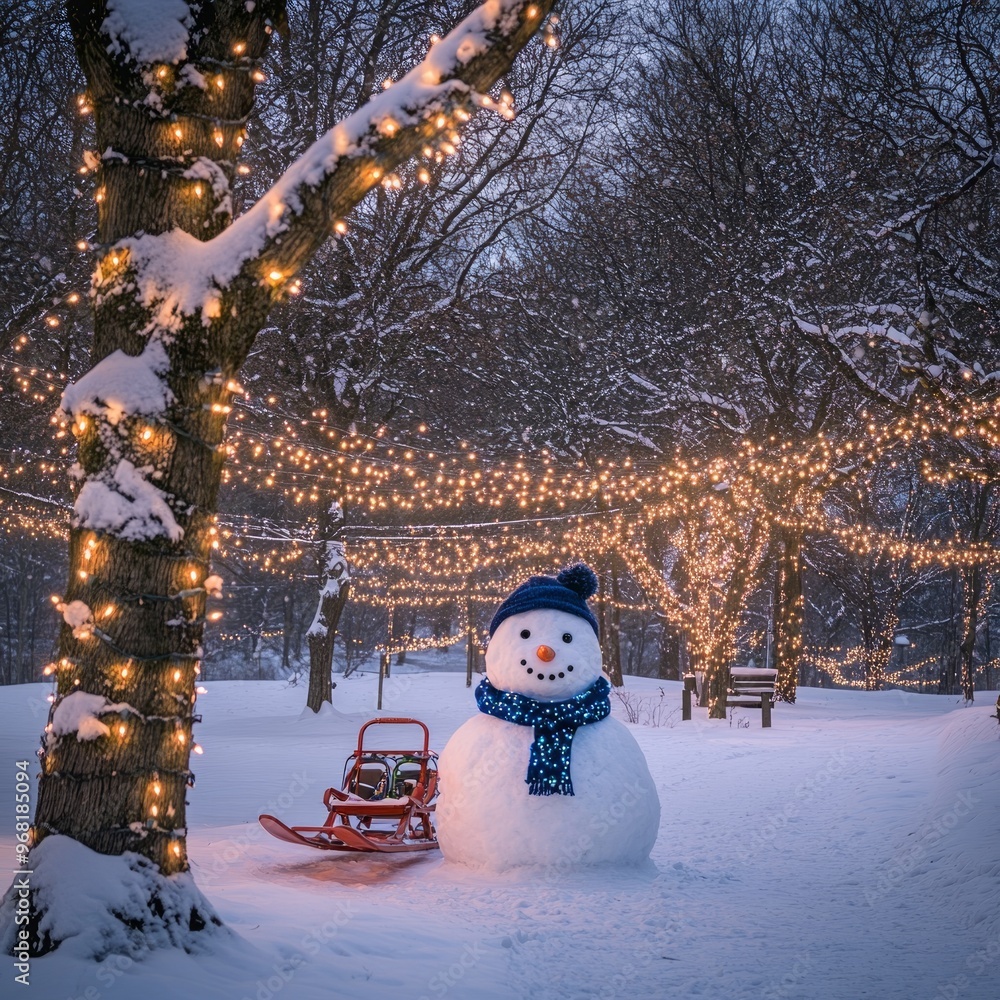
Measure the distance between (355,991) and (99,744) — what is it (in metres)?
1.57

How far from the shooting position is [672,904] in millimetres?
5848

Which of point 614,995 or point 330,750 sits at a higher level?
point 614,995

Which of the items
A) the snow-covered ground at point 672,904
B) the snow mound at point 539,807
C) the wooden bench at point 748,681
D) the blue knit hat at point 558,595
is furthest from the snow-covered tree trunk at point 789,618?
the snow mound at point 539,807

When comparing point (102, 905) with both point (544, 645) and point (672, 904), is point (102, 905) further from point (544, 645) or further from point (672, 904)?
point (544, 645)

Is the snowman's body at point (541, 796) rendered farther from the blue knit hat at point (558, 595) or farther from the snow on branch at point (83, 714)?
the snow on branch at point (83, 714)

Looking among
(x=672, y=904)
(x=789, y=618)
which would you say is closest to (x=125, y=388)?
(x=672, y=904)

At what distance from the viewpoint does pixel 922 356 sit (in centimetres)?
1286

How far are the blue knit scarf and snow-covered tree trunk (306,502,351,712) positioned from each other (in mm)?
11219

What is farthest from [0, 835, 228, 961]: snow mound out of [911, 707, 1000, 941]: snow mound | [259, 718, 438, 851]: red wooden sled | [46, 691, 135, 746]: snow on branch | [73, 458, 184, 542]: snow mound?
[911, 707, 1000, 941]: snow mound

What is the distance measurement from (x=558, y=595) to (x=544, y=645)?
0.53 metres

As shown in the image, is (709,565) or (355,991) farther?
(709,565)

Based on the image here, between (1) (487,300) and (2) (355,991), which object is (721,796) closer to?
(2) (355,991)

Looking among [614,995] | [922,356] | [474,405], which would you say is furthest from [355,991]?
[474,405]

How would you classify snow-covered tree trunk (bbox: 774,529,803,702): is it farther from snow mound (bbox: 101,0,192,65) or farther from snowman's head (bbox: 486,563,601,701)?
snow mound (bbox: 101,0,192,65)
